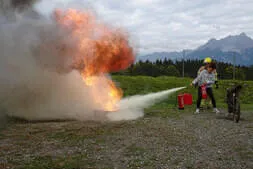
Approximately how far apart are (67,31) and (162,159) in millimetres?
7739

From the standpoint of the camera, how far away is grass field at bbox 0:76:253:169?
6805 mm

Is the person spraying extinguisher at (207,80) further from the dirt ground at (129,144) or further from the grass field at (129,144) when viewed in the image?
the dirt ground at (129,144)

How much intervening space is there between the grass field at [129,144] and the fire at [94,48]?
8.71ft

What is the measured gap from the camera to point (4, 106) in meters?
13.0

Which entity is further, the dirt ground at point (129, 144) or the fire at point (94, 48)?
the fire at point (94, 48)

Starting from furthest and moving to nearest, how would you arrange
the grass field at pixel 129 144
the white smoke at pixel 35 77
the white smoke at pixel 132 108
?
the white smoke at pixel 132 108, the white smoke at pixel 35 77, the grass field at pixel 129 144

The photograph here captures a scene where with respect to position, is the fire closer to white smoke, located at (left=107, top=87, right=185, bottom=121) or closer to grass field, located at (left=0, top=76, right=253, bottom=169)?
white smoke, located at (left=107, top=87, right=185, bottom=121)

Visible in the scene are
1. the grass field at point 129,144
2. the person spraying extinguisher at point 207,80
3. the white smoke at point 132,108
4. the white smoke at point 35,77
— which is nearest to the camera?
the grass field at point 129,144

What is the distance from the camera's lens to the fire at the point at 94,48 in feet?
42.6

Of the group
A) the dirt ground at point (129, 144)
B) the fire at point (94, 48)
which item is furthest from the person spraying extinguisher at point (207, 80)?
the fire at point (94, 48)

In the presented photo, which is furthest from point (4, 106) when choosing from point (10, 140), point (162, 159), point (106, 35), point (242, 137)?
point (242, 137)

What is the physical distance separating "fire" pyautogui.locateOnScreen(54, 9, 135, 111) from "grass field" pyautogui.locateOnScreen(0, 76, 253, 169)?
266cm

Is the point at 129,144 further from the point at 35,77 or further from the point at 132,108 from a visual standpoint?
the point at 132,108

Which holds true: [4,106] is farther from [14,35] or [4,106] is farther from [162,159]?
[162,159]
